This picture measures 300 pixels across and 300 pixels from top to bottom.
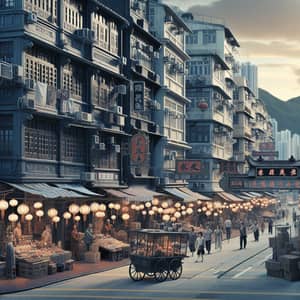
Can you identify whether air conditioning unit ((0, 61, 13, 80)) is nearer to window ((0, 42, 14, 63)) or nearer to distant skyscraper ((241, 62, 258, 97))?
window ((0, 42, 14, 63))

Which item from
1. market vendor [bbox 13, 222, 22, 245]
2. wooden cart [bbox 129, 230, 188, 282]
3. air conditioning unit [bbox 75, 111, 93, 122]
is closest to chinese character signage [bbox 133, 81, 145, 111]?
air conditioning unit [bbox 75, 111, 93, 122]

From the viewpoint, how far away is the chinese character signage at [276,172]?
37.9 m

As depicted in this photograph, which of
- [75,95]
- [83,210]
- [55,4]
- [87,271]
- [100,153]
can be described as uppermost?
[55,4]

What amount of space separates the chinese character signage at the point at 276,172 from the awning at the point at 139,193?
9.38 meters

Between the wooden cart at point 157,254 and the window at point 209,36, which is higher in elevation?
the window at point 209,36

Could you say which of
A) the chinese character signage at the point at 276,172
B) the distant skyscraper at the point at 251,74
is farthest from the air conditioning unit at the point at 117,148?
the distant skyscraper at the point at 251,74

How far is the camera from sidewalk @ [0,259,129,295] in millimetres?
27652

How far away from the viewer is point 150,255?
29.8 metres

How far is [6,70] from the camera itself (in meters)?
33.9

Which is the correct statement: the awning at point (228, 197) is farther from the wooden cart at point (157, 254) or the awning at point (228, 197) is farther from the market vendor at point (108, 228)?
the wooden cart at point (157, 254)

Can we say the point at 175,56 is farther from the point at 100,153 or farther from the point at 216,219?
the point at 100,153

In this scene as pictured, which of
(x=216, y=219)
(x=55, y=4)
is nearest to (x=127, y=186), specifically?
(x=55, y=4)

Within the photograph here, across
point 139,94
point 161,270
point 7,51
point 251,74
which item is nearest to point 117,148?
point 139,94

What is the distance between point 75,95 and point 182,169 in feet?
60.3
